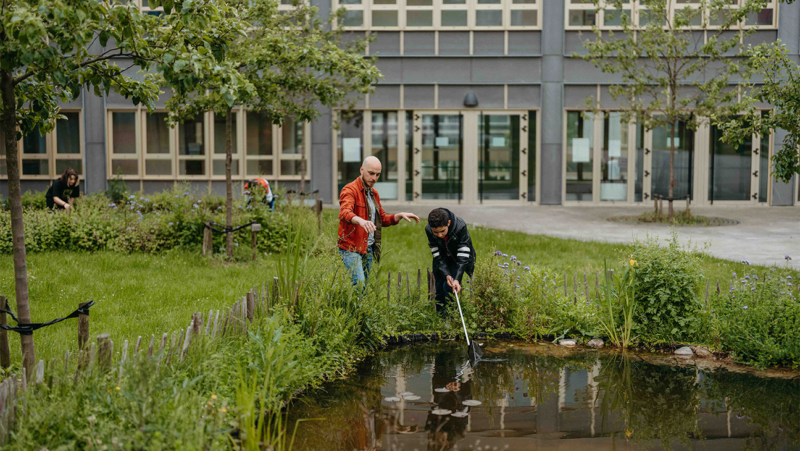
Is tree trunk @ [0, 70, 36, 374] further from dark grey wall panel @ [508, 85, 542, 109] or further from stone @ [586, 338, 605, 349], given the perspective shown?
dark grey wall panel @ [508, 85, 542, 109]

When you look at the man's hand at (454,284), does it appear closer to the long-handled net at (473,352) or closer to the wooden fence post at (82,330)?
the long-handled net at (473,352)

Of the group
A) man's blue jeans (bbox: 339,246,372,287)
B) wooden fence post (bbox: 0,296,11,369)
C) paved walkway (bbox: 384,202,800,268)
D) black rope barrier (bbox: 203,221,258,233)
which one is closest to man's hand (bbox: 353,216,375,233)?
man's blue jeans (bbox: 339,246,372,287)

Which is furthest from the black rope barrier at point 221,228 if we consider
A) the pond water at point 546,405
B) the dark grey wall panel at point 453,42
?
the dark grey wall panel at point 453,42

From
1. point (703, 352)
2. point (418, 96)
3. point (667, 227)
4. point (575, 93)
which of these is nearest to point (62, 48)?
point (703, 352)

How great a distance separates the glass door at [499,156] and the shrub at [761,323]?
16.2 metres

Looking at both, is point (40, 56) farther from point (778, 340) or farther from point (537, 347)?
point (778, 340)

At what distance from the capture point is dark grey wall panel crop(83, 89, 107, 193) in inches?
930

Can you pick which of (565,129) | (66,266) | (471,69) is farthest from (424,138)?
(66,266)

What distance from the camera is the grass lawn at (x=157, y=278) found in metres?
7.65

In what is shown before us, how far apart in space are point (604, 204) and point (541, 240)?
9790mm

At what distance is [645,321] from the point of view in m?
7.82

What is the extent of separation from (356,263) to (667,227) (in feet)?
39.5

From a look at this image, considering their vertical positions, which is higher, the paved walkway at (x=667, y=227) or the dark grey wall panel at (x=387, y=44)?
the dark grey wall panel at (x=387, y=44)

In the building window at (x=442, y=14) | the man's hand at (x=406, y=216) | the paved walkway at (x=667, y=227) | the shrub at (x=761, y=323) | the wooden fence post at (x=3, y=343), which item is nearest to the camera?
the wooden fence post at (x=3, y=343)
